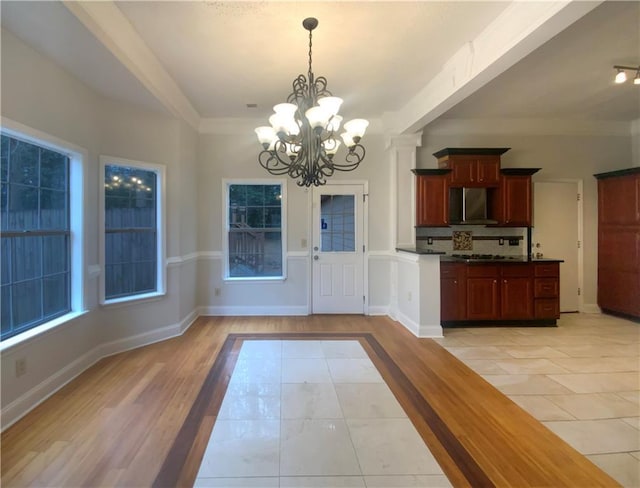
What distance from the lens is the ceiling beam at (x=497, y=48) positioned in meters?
2.05

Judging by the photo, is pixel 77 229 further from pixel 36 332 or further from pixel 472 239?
pixel 472 239

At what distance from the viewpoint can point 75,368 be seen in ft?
9.56

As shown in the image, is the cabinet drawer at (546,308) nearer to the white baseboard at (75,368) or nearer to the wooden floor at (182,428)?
the wooden floor at (182,428)

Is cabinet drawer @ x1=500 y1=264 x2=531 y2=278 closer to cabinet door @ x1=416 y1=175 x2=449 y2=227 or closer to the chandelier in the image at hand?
cabinet door @ x1=416 y1=175 x2=449 y2=227

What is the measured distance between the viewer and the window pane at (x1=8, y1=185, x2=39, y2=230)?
7.79 ft

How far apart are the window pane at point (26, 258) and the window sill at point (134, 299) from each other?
0.85 m

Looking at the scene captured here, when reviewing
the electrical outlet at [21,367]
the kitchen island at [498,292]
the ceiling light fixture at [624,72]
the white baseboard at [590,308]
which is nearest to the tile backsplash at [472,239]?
the kitchen island at [498,292]

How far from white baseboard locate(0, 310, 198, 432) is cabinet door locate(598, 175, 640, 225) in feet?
20.6

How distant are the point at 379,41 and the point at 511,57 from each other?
1042 mm

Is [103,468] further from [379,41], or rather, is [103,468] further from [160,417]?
[379,41]

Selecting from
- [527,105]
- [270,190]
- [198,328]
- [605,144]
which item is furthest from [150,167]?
[605,144]

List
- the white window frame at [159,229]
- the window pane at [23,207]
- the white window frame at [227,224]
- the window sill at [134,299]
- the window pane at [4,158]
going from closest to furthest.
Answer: the window pane at [4,158] < the window pane at [23,207] < the window sill at [134,299] < the white window frame at [159,229] < the white window frame at [227,224]

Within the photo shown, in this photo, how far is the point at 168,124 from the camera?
12.8 feet

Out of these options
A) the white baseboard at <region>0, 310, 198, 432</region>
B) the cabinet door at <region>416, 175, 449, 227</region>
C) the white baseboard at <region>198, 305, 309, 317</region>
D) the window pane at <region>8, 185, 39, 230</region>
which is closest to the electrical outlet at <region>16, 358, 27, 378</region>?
the white baseboard at <region>0, 310, 198, 432</region>
